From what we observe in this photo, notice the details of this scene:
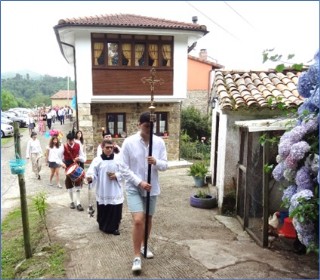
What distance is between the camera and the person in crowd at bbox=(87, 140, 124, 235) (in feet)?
20.4

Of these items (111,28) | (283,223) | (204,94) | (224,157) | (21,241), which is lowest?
(21,241)

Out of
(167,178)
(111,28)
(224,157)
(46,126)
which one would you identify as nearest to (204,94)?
(46,126)

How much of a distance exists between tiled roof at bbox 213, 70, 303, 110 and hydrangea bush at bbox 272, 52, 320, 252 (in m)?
2.61

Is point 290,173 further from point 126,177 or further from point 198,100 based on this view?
point 198,100

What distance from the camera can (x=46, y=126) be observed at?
26047 millimetres

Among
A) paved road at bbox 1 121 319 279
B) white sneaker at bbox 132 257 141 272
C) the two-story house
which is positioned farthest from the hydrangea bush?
the two-story house

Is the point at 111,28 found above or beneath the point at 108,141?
above

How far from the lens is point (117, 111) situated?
16.2 meters

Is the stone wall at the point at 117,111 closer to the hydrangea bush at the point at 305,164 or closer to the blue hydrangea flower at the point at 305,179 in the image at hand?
the hydrangea bush at the point at 305,164

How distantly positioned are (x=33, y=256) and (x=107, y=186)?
5.39 ft

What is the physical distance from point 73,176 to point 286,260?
4.67 m

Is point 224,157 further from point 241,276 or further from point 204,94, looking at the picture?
point 204,94

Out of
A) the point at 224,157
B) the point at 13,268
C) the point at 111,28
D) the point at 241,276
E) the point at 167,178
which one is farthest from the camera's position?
the point at 111,28

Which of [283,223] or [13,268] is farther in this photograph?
[283,223]
